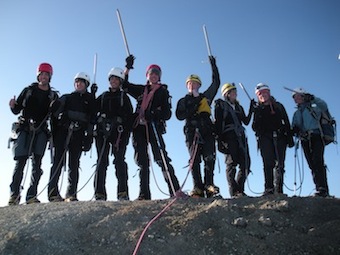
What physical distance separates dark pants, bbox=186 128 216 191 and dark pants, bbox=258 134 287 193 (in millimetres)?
1509

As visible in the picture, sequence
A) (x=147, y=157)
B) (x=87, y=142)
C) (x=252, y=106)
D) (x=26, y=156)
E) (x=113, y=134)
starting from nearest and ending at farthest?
(x=147, y=157), (x=26, y=156), (x=113, y=134), (x=87, y=142), (x=252, y=106)

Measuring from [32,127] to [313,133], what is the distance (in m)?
7.48

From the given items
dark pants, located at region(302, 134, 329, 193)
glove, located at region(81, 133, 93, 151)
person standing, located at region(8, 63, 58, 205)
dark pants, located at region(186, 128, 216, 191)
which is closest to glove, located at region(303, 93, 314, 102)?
dark pants, located at region(302, 134, 329, 193)

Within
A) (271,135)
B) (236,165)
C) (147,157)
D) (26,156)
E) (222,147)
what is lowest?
(236,165)

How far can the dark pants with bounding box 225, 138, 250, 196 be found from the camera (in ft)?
29.9

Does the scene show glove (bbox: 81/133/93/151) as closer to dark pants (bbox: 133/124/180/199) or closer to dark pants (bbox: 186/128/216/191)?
dark pants (bbox: 133/124/180/199)

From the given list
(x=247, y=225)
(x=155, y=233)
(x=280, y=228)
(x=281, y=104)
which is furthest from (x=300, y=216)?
(x=281, y=104)

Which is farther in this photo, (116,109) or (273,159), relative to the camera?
(273,159)

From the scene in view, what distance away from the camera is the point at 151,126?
8.80 m

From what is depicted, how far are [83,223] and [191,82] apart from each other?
190 inches

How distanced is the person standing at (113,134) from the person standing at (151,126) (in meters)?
0.27

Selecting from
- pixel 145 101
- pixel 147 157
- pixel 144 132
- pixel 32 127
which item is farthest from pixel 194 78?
pixel 32 127

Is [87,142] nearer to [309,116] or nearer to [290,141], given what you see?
[290,141]

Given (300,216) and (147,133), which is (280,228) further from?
(147,133)
